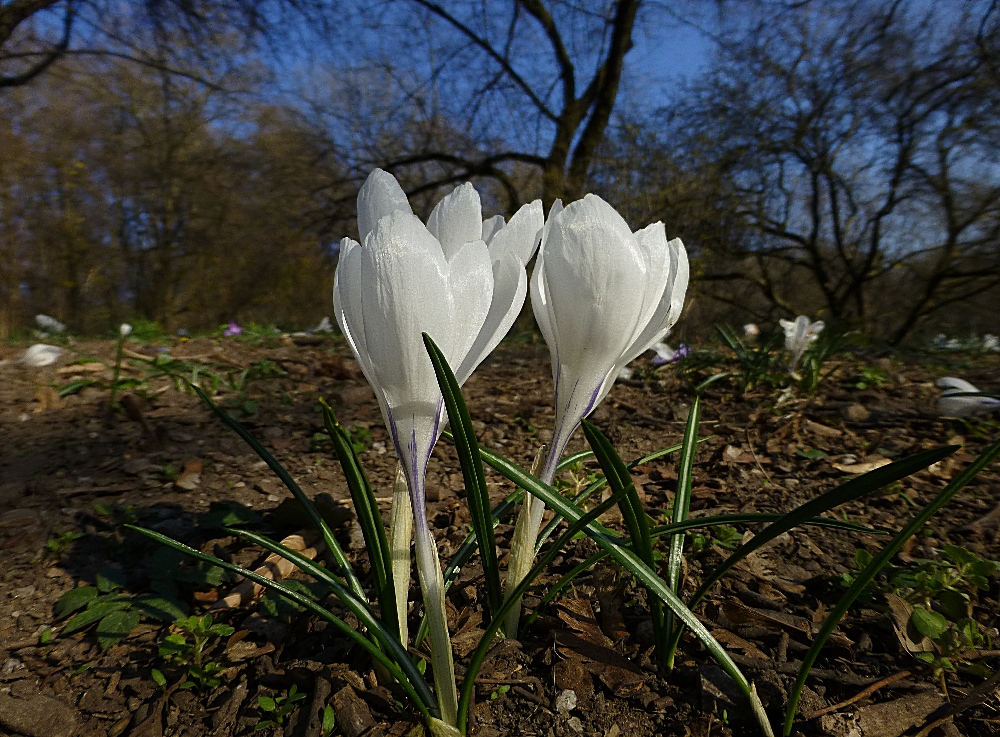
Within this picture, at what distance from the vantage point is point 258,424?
233 cm

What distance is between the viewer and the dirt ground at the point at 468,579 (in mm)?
899

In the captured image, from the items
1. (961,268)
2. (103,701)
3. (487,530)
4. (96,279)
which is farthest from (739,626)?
(96,279)

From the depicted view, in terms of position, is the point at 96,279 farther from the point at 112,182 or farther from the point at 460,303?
the point at 460,303

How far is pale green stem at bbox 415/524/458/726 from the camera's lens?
736 millimetres

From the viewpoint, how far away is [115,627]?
3.54 ft

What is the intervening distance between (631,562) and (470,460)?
275 millimetres

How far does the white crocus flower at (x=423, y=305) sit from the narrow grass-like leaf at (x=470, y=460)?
39mm

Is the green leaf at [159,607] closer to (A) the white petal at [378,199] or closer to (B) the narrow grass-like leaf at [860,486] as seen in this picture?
(A) the white petal at [378,199]

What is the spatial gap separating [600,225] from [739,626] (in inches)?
33.1

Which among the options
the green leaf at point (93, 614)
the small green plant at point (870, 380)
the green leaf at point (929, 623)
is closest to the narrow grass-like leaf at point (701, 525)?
the green leaf at point (929, 623)

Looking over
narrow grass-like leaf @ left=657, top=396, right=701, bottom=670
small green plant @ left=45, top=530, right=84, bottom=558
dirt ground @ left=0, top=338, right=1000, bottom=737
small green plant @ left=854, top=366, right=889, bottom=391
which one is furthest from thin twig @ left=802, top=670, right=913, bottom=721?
small green plant @ left=854, top=366, right=889, bottom=391

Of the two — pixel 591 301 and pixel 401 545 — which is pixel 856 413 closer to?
pixel 591 301

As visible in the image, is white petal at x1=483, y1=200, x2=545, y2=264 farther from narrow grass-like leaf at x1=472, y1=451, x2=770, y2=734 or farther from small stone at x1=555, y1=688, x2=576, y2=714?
small stone at x1=555, y1=688, x2=576, y2=714

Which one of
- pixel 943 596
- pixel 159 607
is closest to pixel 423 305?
pixel 159 607
